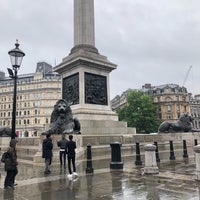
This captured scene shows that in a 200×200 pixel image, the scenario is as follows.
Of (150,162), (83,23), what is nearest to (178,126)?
(83,23)

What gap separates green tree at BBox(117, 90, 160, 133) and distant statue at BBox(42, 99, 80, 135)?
186 ft

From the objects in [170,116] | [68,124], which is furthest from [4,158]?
[170,116]

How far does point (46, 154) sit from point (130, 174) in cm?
395

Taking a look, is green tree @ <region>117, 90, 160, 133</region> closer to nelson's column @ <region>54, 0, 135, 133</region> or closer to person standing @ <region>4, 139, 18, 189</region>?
nelson's column @ <region>54, 0, 135, 133</region>

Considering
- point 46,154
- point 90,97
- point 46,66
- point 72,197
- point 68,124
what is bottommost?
point 72,197

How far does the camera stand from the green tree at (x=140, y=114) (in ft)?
235

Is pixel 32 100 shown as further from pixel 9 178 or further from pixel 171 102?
pixel 9 178

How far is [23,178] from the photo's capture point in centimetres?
941

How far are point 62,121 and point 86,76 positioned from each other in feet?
21.8

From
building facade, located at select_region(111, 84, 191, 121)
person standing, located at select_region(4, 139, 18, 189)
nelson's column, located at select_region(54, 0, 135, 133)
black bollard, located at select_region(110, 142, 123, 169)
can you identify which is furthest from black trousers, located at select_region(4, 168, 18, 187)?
building facade, located at select_region(111, 84, 191, 121)

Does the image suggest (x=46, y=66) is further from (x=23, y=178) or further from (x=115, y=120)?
(x=23, y=178)

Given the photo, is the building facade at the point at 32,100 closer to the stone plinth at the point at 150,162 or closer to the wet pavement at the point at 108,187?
the stone plinth at the point at 150,162

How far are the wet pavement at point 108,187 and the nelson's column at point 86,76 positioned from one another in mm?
10192

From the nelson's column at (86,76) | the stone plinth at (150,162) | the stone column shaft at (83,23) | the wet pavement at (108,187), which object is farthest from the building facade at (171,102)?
the wet pavement at (108,187)
